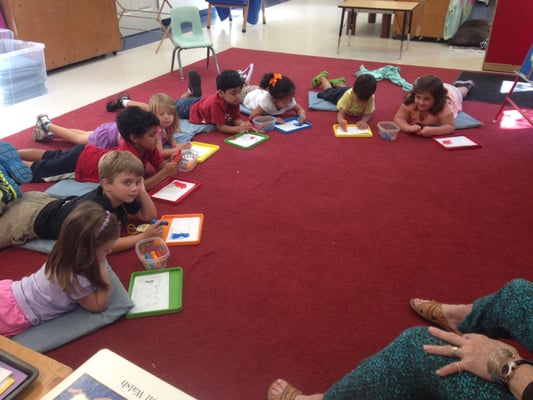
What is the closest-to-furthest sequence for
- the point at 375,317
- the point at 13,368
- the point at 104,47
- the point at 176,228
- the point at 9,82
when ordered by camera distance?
the point at 13,368
the point at 375,317
the point at 176,228
the point at 9,82
the point at 104,47

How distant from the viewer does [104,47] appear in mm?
5203

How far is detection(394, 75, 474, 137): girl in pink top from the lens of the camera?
118 inches

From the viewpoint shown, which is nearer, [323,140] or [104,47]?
[323,140]

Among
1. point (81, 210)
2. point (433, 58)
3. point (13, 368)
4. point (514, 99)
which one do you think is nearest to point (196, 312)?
point (81, 210)

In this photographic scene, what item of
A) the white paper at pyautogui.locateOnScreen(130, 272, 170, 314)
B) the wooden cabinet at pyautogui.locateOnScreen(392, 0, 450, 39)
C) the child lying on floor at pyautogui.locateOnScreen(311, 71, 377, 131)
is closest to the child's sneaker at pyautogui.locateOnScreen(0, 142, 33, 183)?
the white paper at pyautogui.locateOnScreen(130, 272, 170, 314)

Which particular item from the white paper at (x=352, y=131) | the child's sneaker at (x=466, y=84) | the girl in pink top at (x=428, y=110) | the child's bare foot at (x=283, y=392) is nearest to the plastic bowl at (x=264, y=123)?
the white paper at (x=352, y=131)

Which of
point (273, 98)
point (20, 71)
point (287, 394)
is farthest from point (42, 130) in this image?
point (287, 394)

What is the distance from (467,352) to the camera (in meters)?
0.94

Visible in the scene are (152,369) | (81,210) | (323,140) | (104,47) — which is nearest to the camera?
(81,210)

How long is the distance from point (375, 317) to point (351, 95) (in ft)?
7.11

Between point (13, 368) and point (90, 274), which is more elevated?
point (13, 368)

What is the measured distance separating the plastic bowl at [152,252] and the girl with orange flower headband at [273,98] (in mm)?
1721

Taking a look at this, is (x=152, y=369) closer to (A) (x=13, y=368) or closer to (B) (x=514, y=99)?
(A) (x=13, y=368)

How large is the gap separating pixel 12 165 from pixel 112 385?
1.93 metres
